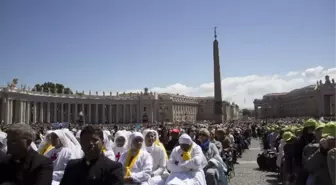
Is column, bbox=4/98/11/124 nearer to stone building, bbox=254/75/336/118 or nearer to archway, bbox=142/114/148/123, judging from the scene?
archway, bbox=142/114/148/123

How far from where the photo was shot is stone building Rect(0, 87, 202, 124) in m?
80.0

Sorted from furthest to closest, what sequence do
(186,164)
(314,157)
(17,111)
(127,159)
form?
(17,111)
(186,164)
(127,159)
(314,157)

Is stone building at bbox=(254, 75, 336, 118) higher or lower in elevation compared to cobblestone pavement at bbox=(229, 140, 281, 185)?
higher

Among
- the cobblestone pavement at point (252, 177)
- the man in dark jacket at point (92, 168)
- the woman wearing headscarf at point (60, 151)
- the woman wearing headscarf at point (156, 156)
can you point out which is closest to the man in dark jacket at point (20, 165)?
the man in dark jacket at point (92, 168)

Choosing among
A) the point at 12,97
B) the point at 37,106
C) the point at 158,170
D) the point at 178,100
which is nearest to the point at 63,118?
the point at 37,106

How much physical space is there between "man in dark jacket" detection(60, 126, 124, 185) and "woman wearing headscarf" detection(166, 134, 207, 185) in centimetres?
350

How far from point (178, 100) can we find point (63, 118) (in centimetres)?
6016

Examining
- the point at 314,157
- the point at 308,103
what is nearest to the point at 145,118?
the point at 308,103

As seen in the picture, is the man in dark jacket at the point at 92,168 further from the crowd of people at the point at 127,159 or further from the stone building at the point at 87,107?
the stone building at the point at 87,107

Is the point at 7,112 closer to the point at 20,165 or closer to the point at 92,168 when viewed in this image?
the point at 20,165

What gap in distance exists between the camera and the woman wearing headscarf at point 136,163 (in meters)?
6.12

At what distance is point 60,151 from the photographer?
607cm

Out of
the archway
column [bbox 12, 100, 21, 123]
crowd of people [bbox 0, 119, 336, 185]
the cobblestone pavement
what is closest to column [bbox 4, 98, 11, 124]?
column [bbox 12, 100, 21, 123]

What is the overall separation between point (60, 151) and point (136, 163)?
1.31m
